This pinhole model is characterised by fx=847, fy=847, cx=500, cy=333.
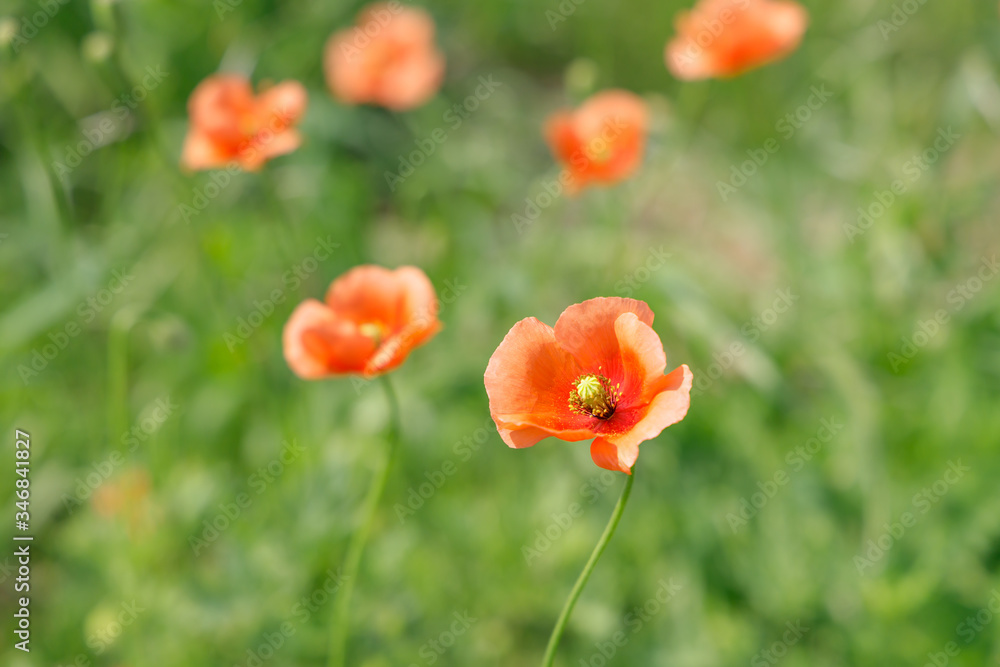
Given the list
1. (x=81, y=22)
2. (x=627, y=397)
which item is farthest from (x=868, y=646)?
(x=81, y=22)

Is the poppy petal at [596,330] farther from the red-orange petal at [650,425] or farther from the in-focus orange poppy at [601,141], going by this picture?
the in-focus orange poppy at [601,141]

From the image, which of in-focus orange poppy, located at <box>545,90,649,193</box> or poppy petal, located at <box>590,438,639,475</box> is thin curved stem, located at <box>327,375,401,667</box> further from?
in-focus orange poppy, located at <box>545,90,649,193</box>

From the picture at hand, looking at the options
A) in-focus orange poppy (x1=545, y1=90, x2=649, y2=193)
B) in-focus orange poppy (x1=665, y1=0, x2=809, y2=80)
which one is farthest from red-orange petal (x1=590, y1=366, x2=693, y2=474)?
in-focus orange poppy (x1=665, y1=0, x2=809, y2=80)

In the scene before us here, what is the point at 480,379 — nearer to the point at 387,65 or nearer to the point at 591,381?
the point at 387,65

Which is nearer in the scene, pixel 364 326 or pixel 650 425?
pixel 650 425

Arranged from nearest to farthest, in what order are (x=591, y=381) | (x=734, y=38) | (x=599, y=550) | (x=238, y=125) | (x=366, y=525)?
1. (x=599, y=550)
2. (x=591, y=381)
3. (x=366, y=525)
4. (x=238, y=125)
5. (x=734, y=38)

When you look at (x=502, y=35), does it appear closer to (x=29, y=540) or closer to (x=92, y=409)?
(x=92, y=409)

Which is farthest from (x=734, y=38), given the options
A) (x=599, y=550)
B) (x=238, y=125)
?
(x=599, y=550)
